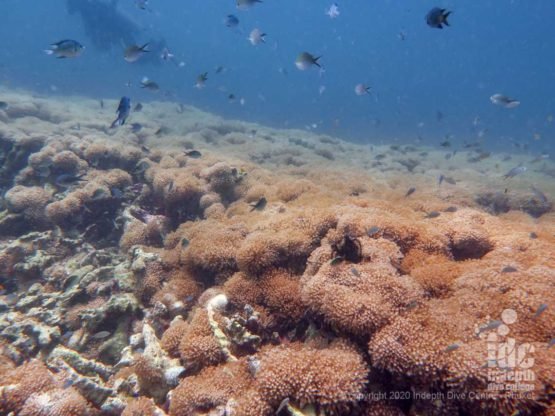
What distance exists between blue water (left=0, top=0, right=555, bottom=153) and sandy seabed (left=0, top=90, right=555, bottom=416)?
173 ft

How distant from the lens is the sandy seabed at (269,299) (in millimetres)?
2695

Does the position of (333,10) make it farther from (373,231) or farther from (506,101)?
(373,231)

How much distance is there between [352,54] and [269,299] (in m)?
176

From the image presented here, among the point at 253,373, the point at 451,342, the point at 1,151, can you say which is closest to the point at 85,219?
the point at 1,151

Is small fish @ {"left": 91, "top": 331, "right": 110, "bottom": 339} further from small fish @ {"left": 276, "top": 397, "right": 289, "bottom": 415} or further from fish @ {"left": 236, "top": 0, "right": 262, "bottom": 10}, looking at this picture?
fish @ {"left": 236, "top": 0, "right": 262, "bottom": 10}

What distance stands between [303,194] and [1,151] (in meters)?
10.5

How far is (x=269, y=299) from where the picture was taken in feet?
13.6

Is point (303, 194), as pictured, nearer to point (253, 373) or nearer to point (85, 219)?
point (253, 373)

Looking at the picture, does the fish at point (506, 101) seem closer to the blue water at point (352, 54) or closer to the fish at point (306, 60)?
the fish at point (306, 60)

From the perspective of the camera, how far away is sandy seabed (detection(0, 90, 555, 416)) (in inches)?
106

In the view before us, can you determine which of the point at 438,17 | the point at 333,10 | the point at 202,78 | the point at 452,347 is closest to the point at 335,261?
the point at 452,347

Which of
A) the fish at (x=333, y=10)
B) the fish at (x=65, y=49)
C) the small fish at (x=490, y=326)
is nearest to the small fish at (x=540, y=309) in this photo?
the small fish at (x=490, y=326)

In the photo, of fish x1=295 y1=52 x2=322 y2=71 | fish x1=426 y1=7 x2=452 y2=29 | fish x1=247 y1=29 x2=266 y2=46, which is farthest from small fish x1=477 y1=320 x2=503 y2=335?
fish x1=247 y1=29 x2=266 y2=46

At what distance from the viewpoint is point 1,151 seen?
34.6ft
